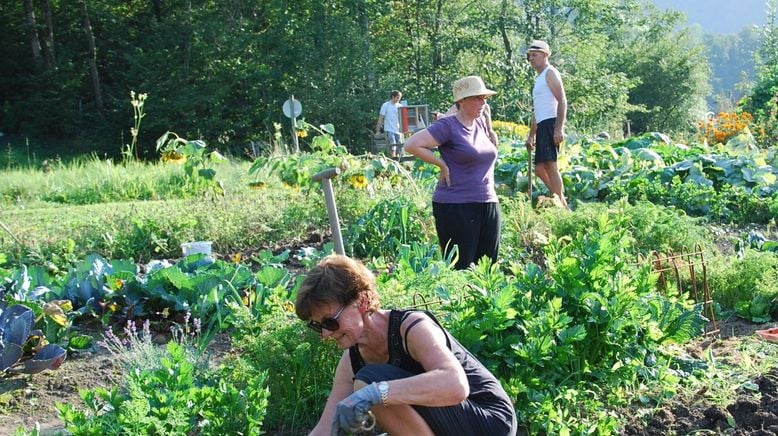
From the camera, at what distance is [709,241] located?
6785 millimetres

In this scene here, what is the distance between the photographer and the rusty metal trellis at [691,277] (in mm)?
4863

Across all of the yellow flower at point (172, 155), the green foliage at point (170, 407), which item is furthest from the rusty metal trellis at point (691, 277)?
the yellow flower at point (172, 155)

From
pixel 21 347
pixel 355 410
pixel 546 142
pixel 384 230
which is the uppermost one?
pixel 546 142

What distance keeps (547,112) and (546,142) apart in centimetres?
28

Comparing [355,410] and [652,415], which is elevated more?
[355,410]

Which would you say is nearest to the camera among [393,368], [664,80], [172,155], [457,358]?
[393,368]

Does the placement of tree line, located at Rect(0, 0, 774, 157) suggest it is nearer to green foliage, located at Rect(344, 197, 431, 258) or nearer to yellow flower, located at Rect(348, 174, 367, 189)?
yellow flower, located at Rect(348, 174, 367, 189)

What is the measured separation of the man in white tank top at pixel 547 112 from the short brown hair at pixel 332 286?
5.21 m

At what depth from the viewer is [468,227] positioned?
17.3 ft

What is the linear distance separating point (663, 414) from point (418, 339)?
4.64ft

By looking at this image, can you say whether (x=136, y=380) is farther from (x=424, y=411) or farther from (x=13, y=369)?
(x=13, y=369)

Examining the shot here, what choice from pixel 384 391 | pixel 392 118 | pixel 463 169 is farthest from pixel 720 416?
pixel 392 118

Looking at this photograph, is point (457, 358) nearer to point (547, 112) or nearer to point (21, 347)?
point (21, 347)

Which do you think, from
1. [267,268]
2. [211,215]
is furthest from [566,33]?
[267,268]
